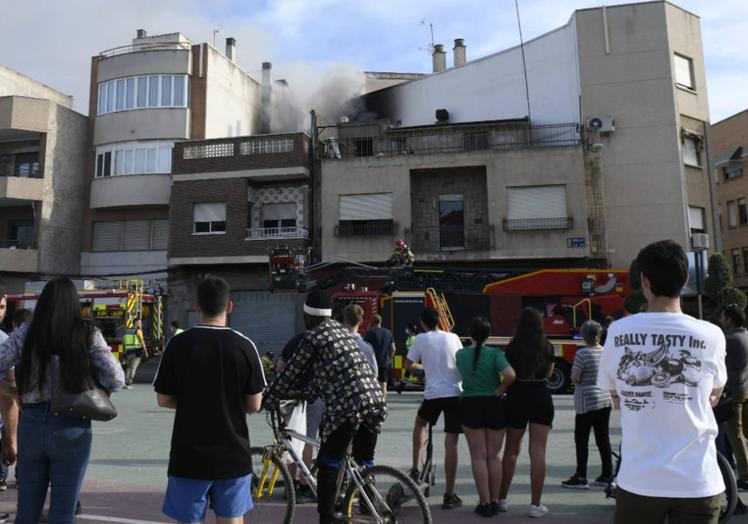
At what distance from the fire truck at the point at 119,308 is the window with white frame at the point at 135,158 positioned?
25.6ft

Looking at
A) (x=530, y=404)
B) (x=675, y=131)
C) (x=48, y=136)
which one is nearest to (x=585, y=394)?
(x=530, y=404)

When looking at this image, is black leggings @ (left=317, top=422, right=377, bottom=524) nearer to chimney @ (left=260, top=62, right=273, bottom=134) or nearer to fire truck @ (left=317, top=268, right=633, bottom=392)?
fire truck @ (left=317, top=268, right=633, bottom=392)

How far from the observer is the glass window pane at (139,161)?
89.1 ft

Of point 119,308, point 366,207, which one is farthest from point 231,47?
point 119,308

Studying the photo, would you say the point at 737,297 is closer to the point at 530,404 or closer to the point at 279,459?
the point at 530,404

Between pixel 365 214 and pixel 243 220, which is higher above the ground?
pixel 365 214

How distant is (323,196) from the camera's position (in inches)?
975

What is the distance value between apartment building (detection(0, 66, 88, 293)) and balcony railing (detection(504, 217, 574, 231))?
63.6 feet

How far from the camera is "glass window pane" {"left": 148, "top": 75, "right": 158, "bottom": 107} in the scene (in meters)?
27.3

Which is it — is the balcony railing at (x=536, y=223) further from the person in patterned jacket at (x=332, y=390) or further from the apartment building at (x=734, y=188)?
the person in patterned jacket at (x=332, y=390)

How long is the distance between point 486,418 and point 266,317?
20.4 meters

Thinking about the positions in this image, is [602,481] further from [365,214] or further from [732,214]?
[732,214]

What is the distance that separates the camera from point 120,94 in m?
27.9

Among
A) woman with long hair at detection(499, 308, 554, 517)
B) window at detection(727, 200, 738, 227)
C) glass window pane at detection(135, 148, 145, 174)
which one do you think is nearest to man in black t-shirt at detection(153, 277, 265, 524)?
woman with long hair at detection(499, 308, 554, 517)
